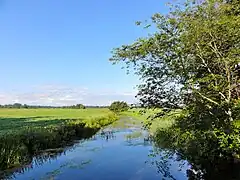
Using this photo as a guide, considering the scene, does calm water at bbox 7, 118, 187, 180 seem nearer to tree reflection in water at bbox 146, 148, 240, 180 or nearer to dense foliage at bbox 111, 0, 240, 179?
tree reflection in water at bbox 146, 148, 240, 180

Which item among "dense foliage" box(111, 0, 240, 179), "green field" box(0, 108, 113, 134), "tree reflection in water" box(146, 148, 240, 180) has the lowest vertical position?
"tree reflection in water" box(146, 148, 240, 180)

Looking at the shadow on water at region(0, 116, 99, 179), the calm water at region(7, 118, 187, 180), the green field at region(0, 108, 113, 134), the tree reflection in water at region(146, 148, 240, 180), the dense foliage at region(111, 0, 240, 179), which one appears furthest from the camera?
the green field at region(0, 108, 113, 134)

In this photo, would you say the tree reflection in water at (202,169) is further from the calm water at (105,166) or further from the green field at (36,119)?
the green field at (36,119)

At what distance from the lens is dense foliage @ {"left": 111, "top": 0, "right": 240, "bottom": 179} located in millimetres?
9266

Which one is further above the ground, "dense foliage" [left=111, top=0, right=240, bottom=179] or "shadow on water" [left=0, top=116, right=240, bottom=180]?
"dense foliage" [left=111, top=0, right=240, bottom=179]

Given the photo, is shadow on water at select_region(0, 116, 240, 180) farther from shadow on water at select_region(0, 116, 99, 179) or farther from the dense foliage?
the dense foliage

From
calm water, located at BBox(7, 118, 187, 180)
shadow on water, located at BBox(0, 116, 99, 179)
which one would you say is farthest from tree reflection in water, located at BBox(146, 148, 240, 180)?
shadow on water, located at BBox(0, 116, 99, 179)

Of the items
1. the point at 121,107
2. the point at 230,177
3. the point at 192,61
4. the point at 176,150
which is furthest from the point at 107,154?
the point at 192,61

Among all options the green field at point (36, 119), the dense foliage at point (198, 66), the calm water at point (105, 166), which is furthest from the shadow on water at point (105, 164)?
the green field at point (36, 119)

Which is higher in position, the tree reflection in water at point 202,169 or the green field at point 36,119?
the green field at point 36,119

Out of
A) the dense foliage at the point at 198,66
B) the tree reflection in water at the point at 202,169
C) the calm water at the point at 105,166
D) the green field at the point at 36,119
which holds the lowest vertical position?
the calm water at the point at 105,166

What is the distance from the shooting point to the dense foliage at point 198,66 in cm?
927

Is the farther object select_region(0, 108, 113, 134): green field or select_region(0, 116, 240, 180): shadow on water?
select_region(0, 108, 113, 134): green field

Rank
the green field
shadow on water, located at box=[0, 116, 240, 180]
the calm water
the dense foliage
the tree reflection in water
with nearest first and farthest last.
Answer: the dense foliage, the tree reflection in water, shadow on water, located at box=[0, 116, 240, 180], the calm water, the green field
